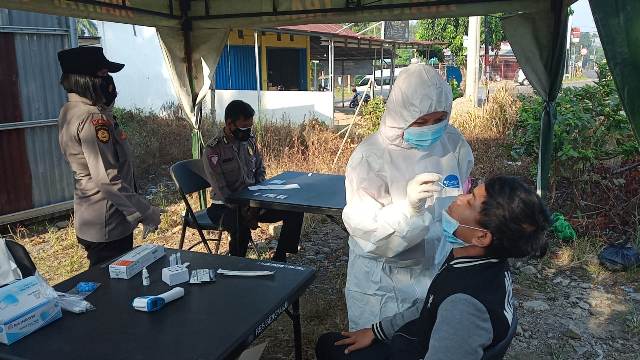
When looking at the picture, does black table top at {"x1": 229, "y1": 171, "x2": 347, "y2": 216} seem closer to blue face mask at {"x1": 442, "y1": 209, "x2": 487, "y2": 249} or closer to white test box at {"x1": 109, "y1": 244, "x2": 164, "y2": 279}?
white test box at {"x1": 109, "y1": 244, "x2": 164, "y2": 279}

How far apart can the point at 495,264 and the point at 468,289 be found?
0.13m

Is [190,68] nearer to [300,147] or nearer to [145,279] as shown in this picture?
[300,147]

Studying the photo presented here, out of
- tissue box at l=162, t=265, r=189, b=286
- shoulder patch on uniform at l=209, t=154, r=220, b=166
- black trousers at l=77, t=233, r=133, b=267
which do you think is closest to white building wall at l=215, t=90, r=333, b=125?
shoulder patch on uniform at l=209, t=154, r=220, b=166

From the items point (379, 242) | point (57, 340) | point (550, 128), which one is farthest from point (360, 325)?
point (550, 128)

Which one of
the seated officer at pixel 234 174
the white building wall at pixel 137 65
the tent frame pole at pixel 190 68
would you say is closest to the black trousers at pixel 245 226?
the seated officer at pixel 234 174

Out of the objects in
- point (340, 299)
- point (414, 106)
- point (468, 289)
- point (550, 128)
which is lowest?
point (340, 299)

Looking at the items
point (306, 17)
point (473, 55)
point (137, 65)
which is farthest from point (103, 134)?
point (137, 65)

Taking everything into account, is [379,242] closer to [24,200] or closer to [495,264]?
[495,264]

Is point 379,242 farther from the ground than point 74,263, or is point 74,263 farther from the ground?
point 379,242

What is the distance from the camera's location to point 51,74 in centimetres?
518

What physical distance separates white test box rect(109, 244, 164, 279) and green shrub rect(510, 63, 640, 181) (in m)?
4.20

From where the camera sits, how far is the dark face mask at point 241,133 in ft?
12.2

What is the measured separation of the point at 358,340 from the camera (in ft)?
6.06

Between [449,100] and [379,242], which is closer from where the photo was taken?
[379,242]
